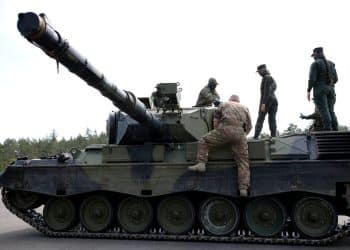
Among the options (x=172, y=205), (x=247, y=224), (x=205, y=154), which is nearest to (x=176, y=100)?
(x=205, y=154)

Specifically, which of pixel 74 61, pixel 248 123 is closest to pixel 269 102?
pixel 248 123

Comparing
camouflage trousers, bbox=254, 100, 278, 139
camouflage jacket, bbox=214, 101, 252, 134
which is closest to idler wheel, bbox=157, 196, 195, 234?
camouflage jacket, bbox=214, 101, 252, 134

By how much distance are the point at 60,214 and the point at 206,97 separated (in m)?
5.15

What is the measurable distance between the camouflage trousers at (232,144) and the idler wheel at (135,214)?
1896 millimetres

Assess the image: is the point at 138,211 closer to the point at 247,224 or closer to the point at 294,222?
the point at 247,224

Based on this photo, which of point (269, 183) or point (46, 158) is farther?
point (46, 158)

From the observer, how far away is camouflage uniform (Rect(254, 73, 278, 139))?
12914mm

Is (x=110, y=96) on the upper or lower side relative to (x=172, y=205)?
upper

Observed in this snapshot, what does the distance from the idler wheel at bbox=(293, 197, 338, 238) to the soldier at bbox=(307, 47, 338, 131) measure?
2.17 meters

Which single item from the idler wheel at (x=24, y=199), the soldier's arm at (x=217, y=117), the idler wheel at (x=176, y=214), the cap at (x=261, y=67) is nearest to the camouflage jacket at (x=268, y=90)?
the cap at (x=261, y=67)

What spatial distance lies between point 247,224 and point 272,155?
171 centimetres

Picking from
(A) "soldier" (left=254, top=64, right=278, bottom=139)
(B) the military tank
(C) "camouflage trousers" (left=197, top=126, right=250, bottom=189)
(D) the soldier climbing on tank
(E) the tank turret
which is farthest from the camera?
(A) "soldier" (left=254, top=64, right=278, bottom=139)

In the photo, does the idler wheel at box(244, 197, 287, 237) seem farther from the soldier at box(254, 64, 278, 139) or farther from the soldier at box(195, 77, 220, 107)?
the soldier at box(195, 77, 220, 107)

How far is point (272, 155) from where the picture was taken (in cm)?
1090
